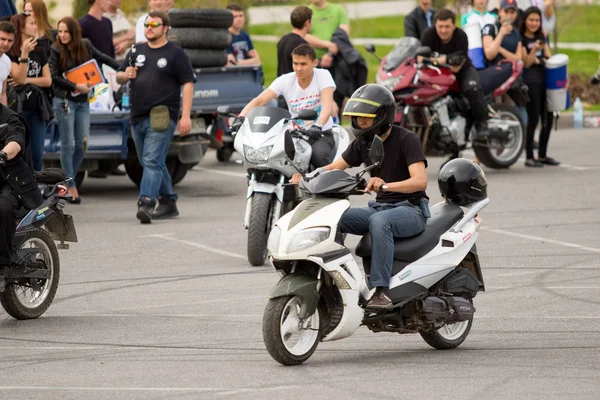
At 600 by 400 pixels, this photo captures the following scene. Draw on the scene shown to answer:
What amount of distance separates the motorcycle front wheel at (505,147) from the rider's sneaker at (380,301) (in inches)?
385

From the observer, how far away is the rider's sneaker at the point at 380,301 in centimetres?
763

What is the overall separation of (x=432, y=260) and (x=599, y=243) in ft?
15.2

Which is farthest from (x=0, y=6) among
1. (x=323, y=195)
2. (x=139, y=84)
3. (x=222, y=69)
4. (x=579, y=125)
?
(x=579, y=125)

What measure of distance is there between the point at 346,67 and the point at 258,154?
7293 millimetres

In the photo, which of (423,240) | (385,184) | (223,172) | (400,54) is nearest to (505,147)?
(400,54)

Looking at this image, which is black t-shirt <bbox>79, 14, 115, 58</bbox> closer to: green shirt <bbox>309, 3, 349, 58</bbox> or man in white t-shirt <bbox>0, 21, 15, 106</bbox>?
green shirt <bbox>309, 3, 349, 58</bbox>

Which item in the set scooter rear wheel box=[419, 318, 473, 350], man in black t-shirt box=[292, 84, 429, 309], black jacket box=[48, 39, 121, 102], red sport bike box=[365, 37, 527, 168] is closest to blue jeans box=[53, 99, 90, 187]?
black jacket box=[48, 39, 121, 102]

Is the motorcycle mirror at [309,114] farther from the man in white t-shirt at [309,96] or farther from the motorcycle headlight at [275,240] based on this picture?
the motorcycle headlight at [275,240]

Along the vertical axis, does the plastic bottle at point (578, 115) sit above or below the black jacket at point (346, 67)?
below

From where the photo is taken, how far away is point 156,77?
13609 mm

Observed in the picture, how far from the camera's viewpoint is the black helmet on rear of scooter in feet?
26.7

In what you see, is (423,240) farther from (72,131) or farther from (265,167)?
(72,131)

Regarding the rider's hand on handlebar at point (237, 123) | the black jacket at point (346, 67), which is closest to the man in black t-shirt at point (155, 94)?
the rider's hand on handlebar at point (237, 123)

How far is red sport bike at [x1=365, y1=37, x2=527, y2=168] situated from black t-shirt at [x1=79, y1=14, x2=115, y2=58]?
3.33 metres
